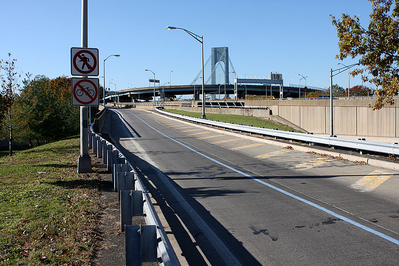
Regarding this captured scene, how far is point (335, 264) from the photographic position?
15.4 feet

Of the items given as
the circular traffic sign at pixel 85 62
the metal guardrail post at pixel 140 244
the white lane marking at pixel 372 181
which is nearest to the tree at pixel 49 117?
the circular traffic sign at pixel 85 62

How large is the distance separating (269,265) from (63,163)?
1023cm

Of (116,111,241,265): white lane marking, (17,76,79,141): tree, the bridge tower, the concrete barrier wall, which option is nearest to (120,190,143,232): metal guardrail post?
(116,111,241,265): white lane marking

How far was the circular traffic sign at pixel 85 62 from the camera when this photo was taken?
1003 cm

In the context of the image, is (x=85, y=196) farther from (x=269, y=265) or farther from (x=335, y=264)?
(x=335, y=264)

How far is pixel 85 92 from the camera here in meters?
9.97

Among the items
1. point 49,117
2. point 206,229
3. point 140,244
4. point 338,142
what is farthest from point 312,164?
point 49,117

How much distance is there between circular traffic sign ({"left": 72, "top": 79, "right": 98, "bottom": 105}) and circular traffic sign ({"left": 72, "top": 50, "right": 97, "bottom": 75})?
347 millimetres

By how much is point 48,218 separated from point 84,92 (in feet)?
15.0

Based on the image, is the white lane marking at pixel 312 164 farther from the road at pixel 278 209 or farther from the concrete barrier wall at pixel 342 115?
the concrete barrier wall at pixel 342 115

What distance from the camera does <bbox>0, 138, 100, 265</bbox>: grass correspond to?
4.87 meters

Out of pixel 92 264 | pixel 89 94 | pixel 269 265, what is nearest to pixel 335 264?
pixel 269 265

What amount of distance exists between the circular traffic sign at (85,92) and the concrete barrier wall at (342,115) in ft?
127

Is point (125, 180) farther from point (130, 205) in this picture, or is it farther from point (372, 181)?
point (372, 181)
